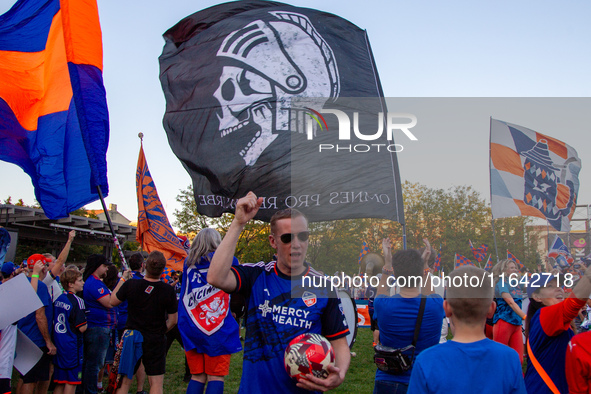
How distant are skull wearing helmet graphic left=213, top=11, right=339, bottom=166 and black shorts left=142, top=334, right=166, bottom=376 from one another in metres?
2.98

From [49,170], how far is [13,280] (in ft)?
9.48

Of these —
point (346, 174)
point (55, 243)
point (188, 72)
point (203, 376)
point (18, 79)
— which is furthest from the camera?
point (55, 243)

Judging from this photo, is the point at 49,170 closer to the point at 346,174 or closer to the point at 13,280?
the point at 13,280

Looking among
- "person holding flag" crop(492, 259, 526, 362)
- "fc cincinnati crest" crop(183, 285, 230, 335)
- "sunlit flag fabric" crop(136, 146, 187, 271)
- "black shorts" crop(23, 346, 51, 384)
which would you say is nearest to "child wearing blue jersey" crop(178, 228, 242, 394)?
"fc cincinnati crest" crop(183, 285, 230, 335)

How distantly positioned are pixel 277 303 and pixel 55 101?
6512 millimetres

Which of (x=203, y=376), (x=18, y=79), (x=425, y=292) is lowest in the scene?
(x=203, y=376)

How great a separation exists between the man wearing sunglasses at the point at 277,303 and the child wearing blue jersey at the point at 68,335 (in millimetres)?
4085

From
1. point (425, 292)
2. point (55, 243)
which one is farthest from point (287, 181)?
point (55, 243)

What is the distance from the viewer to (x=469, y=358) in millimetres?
2283

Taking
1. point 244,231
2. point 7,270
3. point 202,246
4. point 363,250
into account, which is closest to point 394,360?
point 363,250

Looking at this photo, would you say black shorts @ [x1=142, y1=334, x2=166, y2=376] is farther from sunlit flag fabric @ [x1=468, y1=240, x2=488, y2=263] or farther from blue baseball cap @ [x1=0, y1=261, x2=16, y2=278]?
sunlit flag fabric @ [x1=468, y1=240, x2=488, y2=263]

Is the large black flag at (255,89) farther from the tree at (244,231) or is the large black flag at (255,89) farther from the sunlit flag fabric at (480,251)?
the tree at (244,231)

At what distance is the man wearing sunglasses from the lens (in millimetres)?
2725

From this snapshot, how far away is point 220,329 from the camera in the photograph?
505 cm
